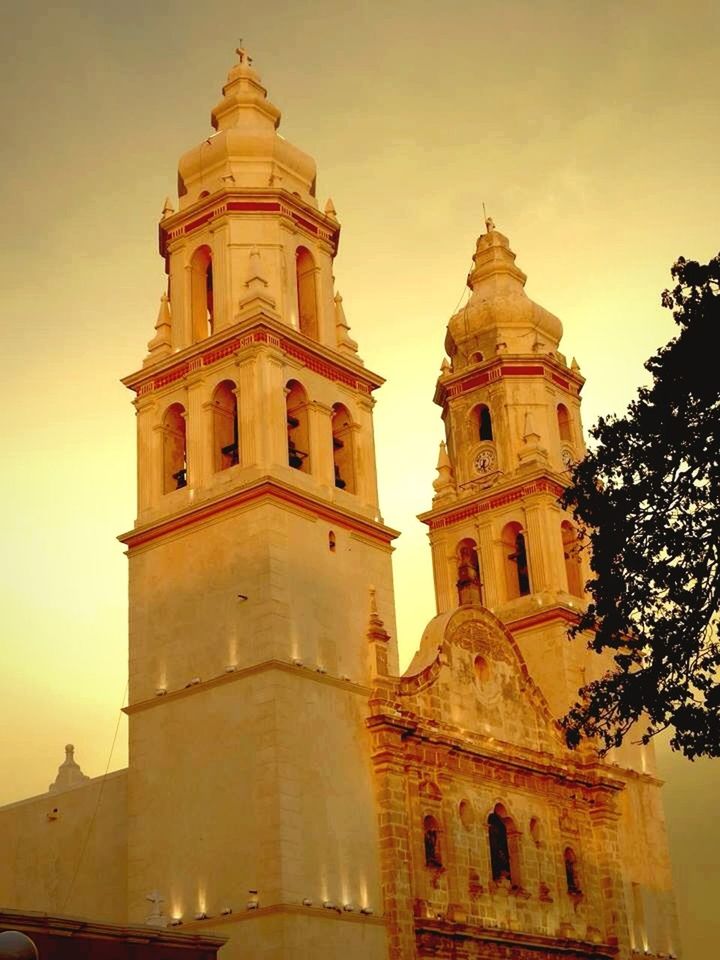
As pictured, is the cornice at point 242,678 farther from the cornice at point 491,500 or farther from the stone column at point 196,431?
the cornice at point 491,500

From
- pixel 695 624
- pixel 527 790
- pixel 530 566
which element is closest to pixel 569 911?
pixel 527 790

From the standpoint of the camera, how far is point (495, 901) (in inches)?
1297

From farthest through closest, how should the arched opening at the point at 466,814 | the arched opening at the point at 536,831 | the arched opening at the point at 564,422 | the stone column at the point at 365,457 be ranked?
the arched opening at the point at 564,422
the stone column at the point at 365,457
the arched opening at the point at 536,831
the arched opening at the point at 466,814

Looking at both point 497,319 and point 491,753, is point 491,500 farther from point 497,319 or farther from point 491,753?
point 491,753

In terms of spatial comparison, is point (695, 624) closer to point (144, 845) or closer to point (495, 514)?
point (144, 845)

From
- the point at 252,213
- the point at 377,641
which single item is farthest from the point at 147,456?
the point at 377,641

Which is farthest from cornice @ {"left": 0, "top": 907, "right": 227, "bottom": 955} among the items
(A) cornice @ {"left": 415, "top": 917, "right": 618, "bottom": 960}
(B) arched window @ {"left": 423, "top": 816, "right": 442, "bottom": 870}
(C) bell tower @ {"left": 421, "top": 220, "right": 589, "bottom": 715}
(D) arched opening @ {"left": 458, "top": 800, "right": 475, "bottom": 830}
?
(C) bell tower @ {"left": 421, "top": 220, "right": 589, "bottom": 715}

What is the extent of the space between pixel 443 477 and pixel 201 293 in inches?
439

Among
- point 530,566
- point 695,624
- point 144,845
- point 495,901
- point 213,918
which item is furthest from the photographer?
point 530,566

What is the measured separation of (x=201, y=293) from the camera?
122 feet

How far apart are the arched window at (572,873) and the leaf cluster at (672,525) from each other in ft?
48.9

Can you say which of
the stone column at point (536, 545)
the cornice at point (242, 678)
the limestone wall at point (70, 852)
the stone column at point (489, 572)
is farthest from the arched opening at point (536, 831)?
the limestone wall at point (70, 852)

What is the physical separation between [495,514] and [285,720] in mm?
14958

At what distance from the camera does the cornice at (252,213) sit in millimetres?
36562
